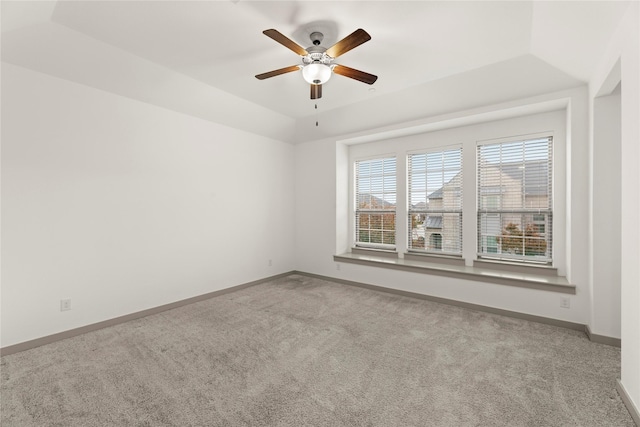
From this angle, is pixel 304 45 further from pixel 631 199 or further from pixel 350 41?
pixel 631 199

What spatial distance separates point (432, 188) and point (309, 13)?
3.42 meters

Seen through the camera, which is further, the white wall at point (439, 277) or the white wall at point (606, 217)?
the white wall at point (439, 277)

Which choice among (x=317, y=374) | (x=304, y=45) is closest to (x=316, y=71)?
(x=304, y=45)

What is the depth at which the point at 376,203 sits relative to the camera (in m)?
5.49

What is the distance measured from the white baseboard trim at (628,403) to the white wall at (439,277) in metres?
1.33

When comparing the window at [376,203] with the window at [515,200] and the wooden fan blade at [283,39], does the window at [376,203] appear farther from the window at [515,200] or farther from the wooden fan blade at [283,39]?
the wooden fan blade at [283,39]

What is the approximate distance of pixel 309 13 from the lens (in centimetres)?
235

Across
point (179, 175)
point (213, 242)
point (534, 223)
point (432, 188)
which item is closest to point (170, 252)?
point (213, 242)

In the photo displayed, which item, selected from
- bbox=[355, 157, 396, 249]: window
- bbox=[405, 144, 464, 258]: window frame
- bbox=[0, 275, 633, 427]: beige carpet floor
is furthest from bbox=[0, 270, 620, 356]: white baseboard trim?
bbox=[355, 157, 396, 249]: window

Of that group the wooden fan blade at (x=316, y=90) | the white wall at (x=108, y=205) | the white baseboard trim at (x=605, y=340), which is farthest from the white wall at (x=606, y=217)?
the white wall at (x=108, y=205)

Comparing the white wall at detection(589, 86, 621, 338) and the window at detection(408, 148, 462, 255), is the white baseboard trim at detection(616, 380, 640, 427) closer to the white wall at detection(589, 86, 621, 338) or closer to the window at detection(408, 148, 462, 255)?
the white wall at detection(589, 86, 621, 338)

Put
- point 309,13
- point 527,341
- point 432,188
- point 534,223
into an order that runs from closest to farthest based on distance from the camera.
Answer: point 309,13, point 527,341, point 534,223, point 432,188

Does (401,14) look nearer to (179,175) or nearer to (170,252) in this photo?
(179,175)

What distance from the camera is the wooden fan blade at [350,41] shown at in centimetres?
212
